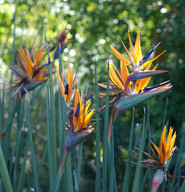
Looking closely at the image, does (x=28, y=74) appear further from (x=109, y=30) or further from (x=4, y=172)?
(x=109, y=30)

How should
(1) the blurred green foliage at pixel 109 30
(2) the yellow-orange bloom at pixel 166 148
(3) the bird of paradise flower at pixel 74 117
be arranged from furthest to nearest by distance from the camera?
(1) the blurred green foliage at pixel 109 30 → (2) the yellow-orange bloom at pixel 166 148 → (3) the bird of paradise flower at pixel 74 117

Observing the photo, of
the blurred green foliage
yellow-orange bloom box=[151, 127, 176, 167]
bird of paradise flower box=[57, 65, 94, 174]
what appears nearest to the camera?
bird of paradise flower box=[57, 65, 94, 174]

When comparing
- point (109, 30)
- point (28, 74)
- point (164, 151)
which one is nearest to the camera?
point (164, 151)

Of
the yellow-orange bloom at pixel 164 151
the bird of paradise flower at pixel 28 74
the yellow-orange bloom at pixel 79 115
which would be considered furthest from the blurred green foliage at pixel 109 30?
the yellow-orange bloom at pixel 79 115

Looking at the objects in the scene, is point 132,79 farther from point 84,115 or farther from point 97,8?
point 97,8

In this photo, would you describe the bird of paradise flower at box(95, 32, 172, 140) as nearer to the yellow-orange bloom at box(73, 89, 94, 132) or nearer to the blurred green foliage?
the yellow-orange bloom at box(73, 89, 94, 132)

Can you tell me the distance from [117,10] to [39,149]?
60.3 inches

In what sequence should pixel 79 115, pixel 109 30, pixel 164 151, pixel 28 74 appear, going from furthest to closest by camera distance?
pixel 109 30 → pixel 28 74 → pixel 164 151 → pixel 79 115

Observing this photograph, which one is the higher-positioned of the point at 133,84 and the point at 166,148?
the point at 133,84

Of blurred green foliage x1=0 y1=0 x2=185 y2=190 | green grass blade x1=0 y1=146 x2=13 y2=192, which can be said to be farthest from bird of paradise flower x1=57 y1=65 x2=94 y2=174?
blurred green foliage x1=0 y1=0 x2=185 y2=190

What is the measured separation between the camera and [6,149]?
0.93 m

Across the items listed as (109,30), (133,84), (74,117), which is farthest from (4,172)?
(109,30)

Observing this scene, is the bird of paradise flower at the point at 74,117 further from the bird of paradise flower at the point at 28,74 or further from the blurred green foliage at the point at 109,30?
the blurred green foliage at the point at 109,30

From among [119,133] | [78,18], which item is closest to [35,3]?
[78,18]
